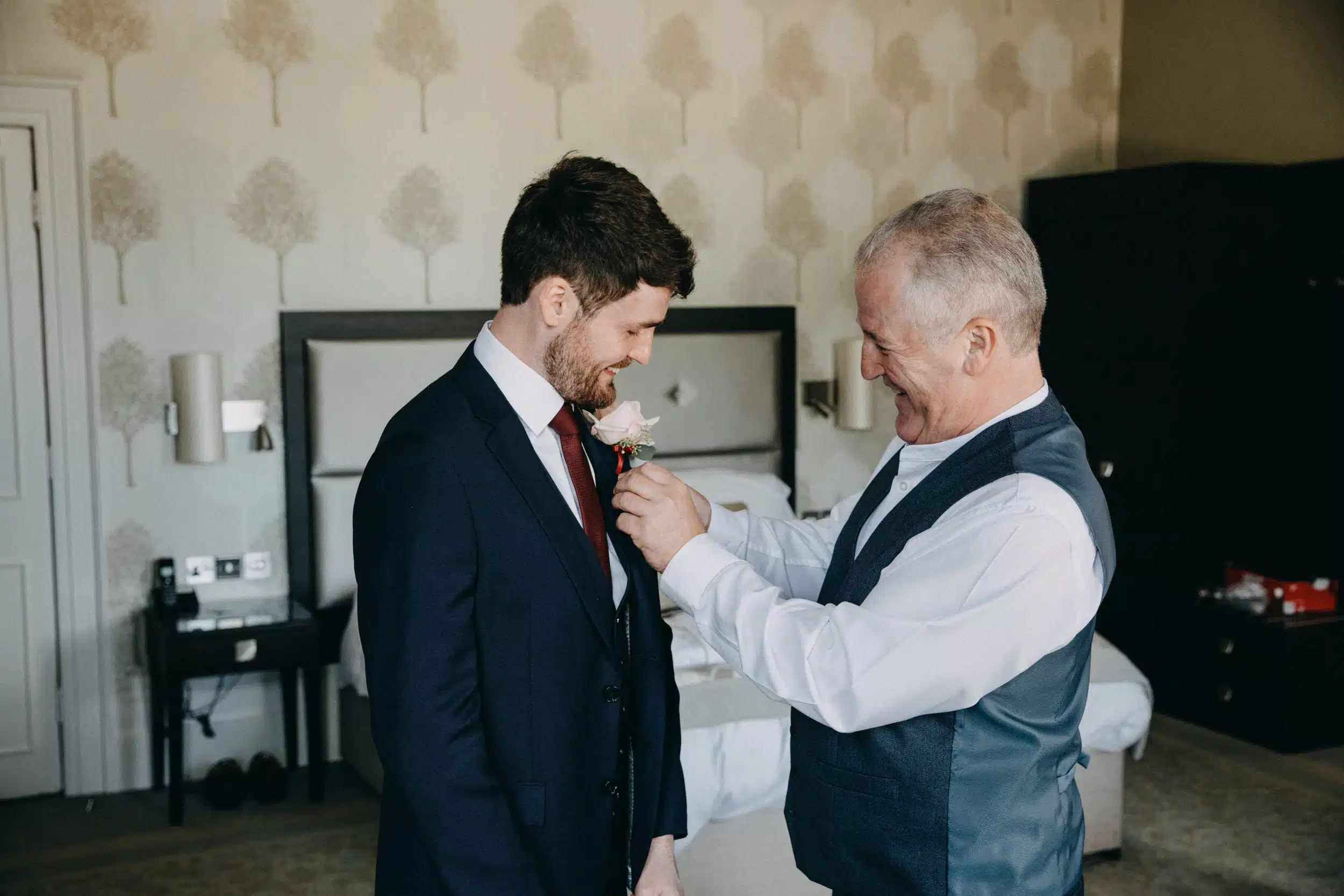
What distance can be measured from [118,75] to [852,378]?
9.02 ft

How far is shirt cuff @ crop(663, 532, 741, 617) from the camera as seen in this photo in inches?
59.9

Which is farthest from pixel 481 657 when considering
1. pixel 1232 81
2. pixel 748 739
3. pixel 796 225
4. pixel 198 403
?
A: pixel 1232 81

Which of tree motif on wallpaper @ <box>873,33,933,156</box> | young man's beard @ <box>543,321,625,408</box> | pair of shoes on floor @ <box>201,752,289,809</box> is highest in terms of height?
tree motif on wallpaper @ <box>873,33,933,156</box>

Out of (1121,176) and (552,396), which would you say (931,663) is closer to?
(552,396)

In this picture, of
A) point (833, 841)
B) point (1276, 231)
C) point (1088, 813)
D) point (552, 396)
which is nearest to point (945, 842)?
point (833, 841)

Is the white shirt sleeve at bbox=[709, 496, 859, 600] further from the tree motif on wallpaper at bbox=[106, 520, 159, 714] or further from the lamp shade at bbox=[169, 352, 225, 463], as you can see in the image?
the tree motif on wallpaper at bbox=[106, 520, 159, 714]

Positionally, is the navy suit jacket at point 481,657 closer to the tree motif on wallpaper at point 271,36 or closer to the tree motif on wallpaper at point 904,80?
the tree motif on wallpaper at point 271,36

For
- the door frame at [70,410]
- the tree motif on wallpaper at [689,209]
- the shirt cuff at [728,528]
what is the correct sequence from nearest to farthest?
the shirt cuff at [728,528]
the door frame at [70,410]
the tree motif on wallpaper at [689,209]

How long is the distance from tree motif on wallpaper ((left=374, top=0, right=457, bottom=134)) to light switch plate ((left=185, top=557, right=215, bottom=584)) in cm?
160

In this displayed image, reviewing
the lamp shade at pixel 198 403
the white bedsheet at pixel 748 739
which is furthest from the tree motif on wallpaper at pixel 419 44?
the white bedsheet at pixel 748 739

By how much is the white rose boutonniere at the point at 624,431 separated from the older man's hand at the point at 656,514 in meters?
0.10

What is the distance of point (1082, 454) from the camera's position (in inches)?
60.2

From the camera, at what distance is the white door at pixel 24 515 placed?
12.1ft

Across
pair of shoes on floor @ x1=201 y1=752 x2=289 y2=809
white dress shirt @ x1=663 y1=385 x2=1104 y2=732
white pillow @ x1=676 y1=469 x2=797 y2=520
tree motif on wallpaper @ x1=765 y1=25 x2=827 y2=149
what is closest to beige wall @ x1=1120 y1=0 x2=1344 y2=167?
tree motif on wallpaper @ x1=765 y1=25 x2=827 y2=149
